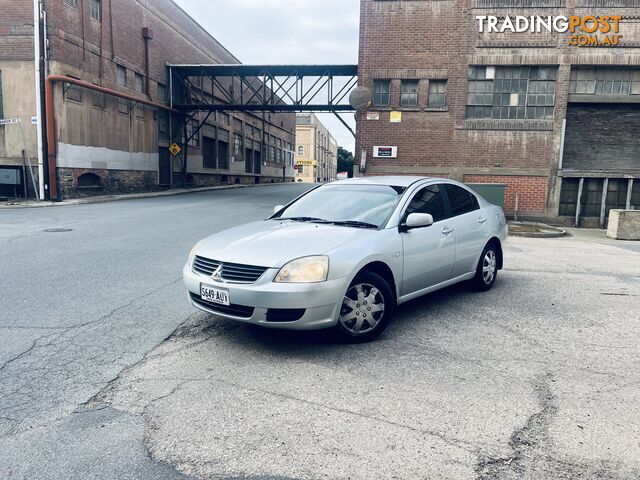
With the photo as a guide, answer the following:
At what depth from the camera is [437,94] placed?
58.9ft

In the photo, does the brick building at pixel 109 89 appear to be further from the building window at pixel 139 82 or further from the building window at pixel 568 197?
the building window at pixel 568 197

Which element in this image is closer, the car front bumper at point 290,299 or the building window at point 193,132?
the car front bumper at point 290,299

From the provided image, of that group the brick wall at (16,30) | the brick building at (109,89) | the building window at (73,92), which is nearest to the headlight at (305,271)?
the brick building at (109,89)

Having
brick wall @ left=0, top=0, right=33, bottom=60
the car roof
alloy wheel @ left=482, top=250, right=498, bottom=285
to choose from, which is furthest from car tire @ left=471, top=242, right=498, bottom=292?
brick wall @ left=0, top=0, right=33, bottom=60

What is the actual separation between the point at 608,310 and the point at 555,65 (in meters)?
14.2

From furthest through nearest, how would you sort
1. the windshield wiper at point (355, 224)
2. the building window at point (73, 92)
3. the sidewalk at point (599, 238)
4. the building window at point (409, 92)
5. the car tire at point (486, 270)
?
1. the building window at point (73, 92)
2. the building window at point (409, 92)
3. the sidewalk at point (599, 238)
4. the car tire at point (486, 270)
5. the windshield wiper at point (355, 224)

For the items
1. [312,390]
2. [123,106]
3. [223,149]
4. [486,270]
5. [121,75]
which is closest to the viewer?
[312,390]

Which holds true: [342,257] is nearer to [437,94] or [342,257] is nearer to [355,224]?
[355,224]

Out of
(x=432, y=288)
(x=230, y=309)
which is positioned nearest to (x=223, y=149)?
(x=432, y=288)

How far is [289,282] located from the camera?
3930 mm

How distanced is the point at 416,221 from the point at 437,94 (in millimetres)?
14503

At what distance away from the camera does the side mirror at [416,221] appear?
15.8ft

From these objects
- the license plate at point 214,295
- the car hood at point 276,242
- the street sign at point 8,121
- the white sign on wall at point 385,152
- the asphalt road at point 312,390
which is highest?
the street sign at point 8,121

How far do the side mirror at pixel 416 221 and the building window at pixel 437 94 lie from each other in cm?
1417
